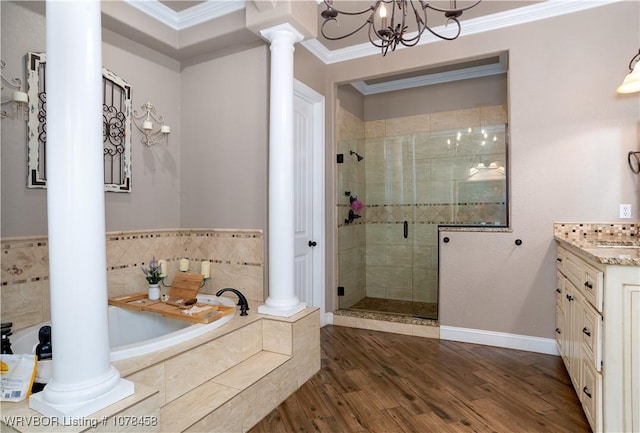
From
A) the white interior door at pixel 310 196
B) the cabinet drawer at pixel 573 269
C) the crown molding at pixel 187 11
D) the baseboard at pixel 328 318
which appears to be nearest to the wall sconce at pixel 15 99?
the crown molding at pixel 187 11

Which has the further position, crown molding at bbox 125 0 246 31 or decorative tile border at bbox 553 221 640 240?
crown molding at bbox 125 0 246 31

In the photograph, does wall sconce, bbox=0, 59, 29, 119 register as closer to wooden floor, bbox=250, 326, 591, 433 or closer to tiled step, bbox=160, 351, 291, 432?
tiled step, bbox=160, 351, 291, 432

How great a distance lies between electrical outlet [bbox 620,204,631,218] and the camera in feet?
8.70

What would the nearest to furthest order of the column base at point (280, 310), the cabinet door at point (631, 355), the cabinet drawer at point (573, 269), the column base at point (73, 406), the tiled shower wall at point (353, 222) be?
1. the column base at point (73, 406)
2. the cabinet door at point (631, 355)
3. the cabinet drawer at point (573, 269)
4. the column base at point (280, 310)
5. the tiled shower wall at point (353, 222)

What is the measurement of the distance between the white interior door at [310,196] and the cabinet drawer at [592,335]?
7.13 feet

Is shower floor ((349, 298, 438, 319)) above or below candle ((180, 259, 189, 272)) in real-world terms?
below

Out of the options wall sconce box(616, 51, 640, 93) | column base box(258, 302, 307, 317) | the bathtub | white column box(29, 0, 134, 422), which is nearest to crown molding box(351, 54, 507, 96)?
wall sconce box(616, 51, 640, 93)

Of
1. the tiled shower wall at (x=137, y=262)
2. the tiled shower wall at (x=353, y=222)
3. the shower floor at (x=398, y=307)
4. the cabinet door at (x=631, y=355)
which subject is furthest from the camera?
the tiled shower wall at (x=353, y=222)

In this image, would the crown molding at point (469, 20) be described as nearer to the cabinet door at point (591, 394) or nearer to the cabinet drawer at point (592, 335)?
the cabinet drawer at point (592, 335)

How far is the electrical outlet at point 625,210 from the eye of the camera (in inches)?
Result: 104

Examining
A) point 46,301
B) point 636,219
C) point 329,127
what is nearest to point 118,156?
point 46,301

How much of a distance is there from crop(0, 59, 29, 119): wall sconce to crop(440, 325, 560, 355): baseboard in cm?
359

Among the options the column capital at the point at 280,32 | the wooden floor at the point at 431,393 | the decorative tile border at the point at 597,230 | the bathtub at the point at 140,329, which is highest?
the column capital at the point at 280,32

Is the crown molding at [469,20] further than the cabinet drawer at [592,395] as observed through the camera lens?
Yes
